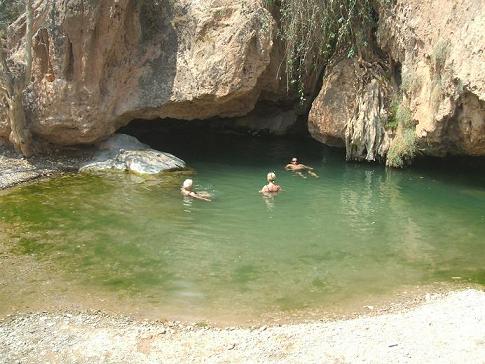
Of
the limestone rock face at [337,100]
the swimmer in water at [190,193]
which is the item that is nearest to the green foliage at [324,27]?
the limestone rock face at [337,100]

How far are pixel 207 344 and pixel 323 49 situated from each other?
43.2ft

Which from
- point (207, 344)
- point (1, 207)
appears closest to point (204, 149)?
point (1, 207)

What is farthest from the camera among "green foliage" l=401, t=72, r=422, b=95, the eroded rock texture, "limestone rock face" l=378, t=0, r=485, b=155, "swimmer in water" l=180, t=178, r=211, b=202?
"green foliage" l=401, t=72, r=422, b=95

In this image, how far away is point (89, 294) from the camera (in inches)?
361

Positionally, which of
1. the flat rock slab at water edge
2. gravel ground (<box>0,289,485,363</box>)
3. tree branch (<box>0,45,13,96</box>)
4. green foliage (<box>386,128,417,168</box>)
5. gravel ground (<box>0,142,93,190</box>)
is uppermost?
tree branch (<box>0,45,13,96</box>)

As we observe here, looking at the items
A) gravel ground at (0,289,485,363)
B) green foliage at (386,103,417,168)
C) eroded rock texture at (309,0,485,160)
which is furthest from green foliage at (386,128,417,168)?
gravel ground at (0,289,485,363)

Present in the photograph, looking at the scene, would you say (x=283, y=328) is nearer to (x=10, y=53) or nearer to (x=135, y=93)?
(x=135, y=93)

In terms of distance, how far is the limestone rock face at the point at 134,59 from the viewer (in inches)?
659

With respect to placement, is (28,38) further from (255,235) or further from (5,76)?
(255,235)

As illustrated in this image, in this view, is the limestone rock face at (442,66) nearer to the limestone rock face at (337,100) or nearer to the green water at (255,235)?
the limestone rock face at (337,100)

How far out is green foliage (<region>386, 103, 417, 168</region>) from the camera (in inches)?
657

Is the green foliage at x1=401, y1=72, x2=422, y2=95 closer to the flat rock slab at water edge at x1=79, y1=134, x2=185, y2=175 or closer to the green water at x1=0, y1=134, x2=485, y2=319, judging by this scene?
the green water at x1=0, y1=134, x2=485, y2=319

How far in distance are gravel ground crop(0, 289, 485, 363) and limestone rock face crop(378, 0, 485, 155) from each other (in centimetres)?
727

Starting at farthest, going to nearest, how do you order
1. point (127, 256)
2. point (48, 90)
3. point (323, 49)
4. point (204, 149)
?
point (204, 149) → point (323, 49) → point (48, 90) → point (127, 256)
